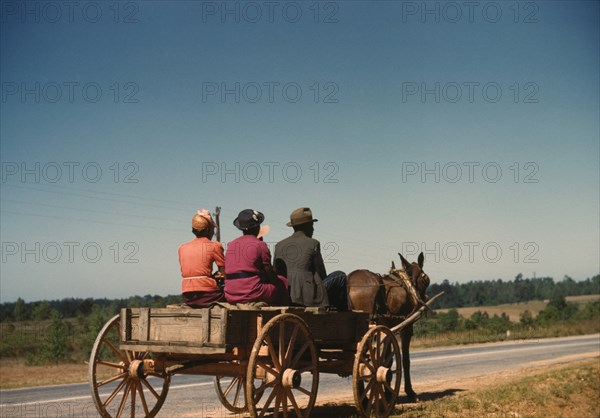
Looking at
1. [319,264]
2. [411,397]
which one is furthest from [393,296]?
[319,264]

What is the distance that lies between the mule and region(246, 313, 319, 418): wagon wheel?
303cm

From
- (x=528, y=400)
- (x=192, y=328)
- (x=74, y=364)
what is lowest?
(x=74, y=364)

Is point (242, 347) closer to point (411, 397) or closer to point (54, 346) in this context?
point (411, 397)

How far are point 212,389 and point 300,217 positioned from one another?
25.4 ft

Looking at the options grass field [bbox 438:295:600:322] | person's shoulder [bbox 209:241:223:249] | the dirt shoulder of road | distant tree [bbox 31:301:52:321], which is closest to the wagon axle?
person's shoulder [bbox 209:241:223:249]

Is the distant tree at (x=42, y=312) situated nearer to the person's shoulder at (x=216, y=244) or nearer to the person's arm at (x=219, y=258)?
the person's arm at (x=219, y=258)

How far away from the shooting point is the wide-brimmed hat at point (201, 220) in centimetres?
836

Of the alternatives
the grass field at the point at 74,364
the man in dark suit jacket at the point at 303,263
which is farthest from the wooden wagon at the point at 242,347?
the grass field at the point at 74,364

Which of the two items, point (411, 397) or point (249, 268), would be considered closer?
point (249, 268)

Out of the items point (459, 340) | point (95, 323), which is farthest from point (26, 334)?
point (459, 340)

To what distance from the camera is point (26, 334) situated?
148 ft

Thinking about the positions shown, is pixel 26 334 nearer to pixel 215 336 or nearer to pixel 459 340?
pixel 459 340

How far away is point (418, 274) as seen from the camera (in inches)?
548

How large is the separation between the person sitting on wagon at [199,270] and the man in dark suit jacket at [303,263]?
3.14 feet
